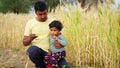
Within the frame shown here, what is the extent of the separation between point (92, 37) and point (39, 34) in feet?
4.92

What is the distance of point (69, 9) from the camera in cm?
638

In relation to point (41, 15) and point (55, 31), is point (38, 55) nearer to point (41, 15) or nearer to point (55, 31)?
point (55, 31)

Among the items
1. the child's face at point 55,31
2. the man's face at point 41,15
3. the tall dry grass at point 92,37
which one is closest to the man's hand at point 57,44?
the child's face at point 55,31

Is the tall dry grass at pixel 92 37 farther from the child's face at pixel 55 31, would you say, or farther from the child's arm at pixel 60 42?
the child's face at pixel 55 31

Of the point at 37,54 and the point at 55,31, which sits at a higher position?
the point at 55,31

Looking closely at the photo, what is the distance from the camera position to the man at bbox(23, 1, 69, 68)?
182 inches

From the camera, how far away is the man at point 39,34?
4621 mm

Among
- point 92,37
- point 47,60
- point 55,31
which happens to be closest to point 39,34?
point 55,31

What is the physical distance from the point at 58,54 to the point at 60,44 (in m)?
0.15

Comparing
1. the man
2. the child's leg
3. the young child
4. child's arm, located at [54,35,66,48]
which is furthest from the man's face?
the child's leg

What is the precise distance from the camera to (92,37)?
596 cm

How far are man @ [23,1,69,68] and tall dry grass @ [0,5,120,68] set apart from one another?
938mm

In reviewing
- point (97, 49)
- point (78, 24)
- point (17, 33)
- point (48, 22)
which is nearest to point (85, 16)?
point (78, 24)

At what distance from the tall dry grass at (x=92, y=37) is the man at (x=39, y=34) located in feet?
3.08
